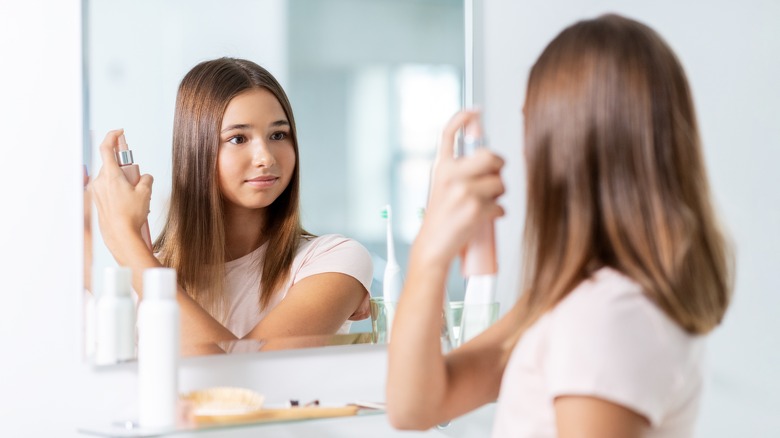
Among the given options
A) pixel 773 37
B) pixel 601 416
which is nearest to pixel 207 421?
pixel 601 416

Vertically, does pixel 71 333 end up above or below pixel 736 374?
above

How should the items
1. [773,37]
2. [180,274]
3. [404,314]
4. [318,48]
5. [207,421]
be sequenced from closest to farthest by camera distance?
[404,314], [207,421], [180,274], [318,48], [773,37]

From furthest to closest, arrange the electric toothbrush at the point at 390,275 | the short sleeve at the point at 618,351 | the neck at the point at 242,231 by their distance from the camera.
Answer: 1. the electric toothbrush at the point at 390,275
2. the neck at the point at 242,231
3. the short sleeve at the point at 618,351

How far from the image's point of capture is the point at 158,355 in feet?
3.52

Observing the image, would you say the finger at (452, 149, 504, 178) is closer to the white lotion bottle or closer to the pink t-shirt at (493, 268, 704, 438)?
the pink t-shirt at (493, 268, 704, 438)

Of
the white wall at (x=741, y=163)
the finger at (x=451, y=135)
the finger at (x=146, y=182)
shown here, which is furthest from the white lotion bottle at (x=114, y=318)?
the white wall at (x=741, y=163)

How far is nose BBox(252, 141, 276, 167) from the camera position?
1.28 m

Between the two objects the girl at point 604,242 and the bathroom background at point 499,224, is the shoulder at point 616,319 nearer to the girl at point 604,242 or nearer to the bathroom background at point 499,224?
the girl at point 604,242

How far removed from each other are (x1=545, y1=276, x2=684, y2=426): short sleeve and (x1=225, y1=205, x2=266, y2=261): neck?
64cm

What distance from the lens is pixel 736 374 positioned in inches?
69.4

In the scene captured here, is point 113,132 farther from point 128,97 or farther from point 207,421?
point 207,421

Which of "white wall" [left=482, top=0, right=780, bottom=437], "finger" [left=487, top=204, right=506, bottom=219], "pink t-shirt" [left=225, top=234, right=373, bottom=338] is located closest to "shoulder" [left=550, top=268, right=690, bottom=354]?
"finger" [left=487, top=204, right=506, bottom=219]

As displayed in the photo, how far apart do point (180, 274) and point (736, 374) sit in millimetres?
1173

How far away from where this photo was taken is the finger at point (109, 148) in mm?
1183
